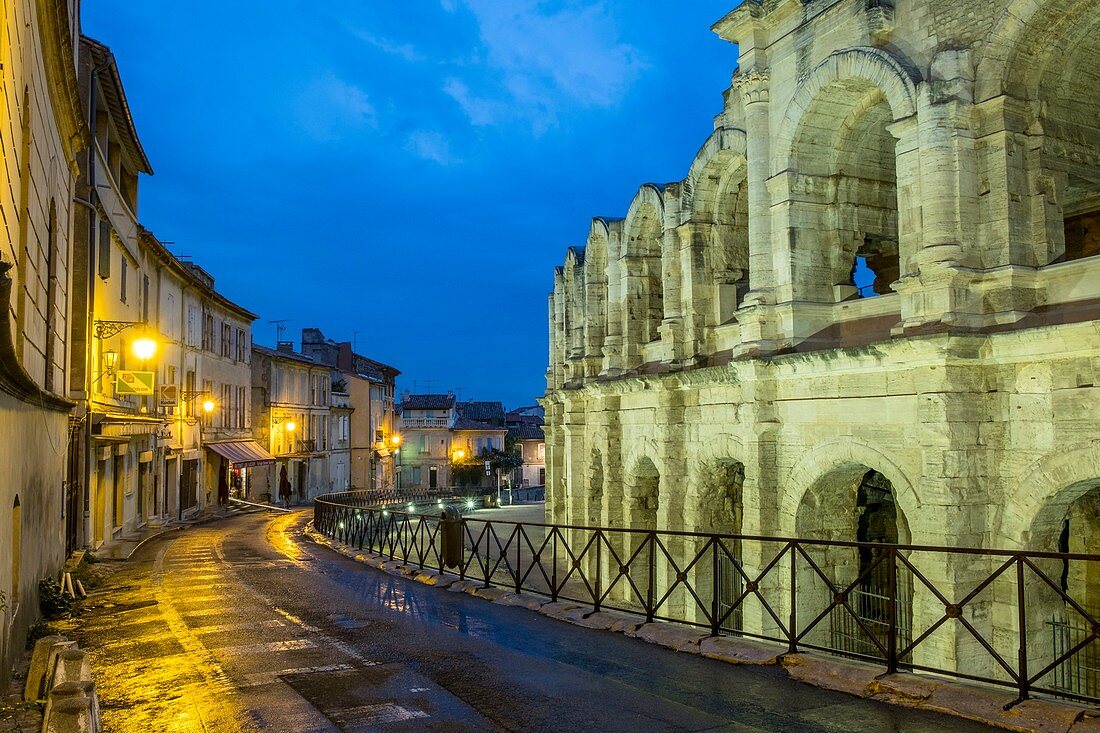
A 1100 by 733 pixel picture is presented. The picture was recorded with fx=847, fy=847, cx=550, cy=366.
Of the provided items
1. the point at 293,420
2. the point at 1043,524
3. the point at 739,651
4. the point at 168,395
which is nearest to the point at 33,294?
the point at 739,651

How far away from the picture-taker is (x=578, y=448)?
23219 mm

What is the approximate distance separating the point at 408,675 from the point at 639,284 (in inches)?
554

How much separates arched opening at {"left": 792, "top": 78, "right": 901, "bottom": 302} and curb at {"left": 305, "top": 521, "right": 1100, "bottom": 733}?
6715 mm

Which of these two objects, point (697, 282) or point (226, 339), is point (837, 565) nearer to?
point (697, 282)

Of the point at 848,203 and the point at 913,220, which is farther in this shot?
the point at 848,203

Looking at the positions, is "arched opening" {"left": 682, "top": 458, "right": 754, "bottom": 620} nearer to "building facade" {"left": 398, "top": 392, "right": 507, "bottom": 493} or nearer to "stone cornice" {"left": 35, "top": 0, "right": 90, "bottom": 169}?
"stone cornice" {"left": 35, "top": 0, "right": 90, "bottom": 169}

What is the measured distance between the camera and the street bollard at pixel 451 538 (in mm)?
14047

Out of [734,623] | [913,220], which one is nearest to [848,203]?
[913,220]

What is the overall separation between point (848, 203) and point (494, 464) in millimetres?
52343

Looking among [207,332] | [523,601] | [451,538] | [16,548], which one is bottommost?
[523,601]

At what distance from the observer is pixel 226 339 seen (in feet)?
119

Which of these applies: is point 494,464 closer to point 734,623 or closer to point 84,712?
point 734,623

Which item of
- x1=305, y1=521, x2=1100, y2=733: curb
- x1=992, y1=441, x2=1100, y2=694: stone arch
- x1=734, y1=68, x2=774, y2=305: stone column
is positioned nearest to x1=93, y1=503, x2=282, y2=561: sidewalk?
x1=305, y1=521, x2=1100, y2=733: curb

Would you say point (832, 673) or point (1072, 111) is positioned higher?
point (1072, 111)
